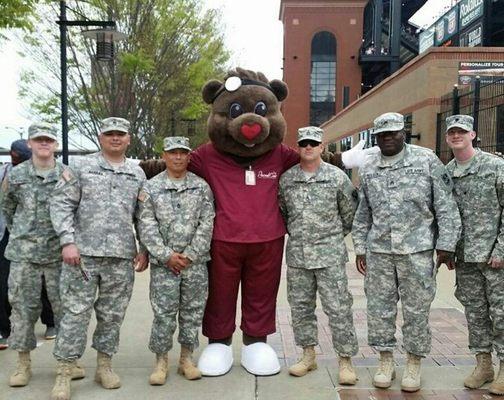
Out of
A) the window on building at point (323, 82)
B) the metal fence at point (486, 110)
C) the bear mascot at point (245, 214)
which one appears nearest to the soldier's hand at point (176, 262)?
Answer: the bear mascot at point (245, 214)

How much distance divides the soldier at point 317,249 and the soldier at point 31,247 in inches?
67.3

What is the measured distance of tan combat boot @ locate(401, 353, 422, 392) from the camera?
12.9 ft

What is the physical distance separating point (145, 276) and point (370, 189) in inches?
191

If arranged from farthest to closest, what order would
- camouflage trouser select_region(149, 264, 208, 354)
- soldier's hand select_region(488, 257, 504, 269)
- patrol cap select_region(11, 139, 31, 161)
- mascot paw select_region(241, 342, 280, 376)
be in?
patrol cap select_region(11, 139, 31, 161) → mascot paw select_region(241, 342, 280, 376) → camouflage trouser select_region(149, 264, 208, 354) → soldier's hand select_region(488, 257, 504, 269)

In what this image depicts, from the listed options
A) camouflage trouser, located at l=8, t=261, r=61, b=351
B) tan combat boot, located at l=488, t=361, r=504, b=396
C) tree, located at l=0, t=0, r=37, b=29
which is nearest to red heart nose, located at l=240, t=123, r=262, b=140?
camouflage trouser, located at l=8, t=261, r=61, b=351

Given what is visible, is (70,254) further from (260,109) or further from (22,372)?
(260,109)

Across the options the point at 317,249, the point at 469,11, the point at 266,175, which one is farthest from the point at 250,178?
the point at 469,11

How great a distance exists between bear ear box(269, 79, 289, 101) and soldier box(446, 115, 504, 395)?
1328mm

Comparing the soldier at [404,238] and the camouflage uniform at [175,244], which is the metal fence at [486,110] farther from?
the camouflage uniform at [175,244]

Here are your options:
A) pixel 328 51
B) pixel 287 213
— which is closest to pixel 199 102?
pixel 287 213

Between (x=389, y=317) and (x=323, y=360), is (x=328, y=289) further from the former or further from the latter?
(x=323, y=360)

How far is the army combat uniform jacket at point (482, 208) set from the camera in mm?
3809

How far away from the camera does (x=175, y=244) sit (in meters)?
4.04

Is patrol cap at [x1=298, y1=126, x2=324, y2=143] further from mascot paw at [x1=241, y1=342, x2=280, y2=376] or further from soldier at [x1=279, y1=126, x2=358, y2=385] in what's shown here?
mascot paw at [x1=241, y1=342, x2=280, y2=376]
